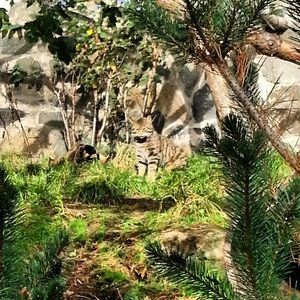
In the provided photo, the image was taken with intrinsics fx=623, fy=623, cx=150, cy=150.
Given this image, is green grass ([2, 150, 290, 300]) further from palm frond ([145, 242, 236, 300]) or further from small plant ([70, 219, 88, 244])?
palm frond ([145, 242, 236, 300])

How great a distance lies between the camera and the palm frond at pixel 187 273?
1.25 m

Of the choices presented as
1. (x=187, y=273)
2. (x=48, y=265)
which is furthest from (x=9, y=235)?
(x=187, y=273)

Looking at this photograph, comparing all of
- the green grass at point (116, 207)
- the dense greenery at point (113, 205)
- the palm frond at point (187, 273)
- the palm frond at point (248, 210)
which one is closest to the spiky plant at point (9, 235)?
the palm frond at point (187, 273)

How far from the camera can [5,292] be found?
117cm

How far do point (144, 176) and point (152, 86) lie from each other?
57.3 inches

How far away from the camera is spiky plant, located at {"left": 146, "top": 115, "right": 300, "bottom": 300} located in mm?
1078

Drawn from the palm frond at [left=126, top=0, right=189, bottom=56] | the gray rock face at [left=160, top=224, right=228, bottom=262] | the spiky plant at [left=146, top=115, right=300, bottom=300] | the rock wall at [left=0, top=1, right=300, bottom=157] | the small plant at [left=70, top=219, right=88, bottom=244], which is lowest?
the rock wall at [left=0, top=1, right=300, bottom=157]

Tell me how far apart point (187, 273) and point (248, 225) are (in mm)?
189

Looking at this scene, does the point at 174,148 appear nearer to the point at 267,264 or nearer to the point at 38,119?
the point at 38,119

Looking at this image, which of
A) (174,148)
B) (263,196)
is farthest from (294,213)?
(174,148)

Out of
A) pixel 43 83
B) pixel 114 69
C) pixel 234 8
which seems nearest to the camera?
pixel 234 8

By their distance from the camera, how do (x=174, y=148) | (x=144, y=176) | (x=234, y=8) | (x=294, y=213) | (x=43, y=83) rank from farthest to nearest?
(x=43, y=83) < (x=174, y=148) < (x=144, y=176) < (x=234, y=8) < (x=294, y=213)

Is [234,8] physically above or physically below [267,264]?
above

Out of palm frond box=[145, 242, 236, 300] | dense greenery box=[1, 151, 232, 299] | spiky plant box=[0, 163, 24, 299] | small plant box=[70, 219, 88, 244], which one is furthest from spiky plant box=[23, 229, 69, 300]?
small plant box=[70, 219, 88, 244]
